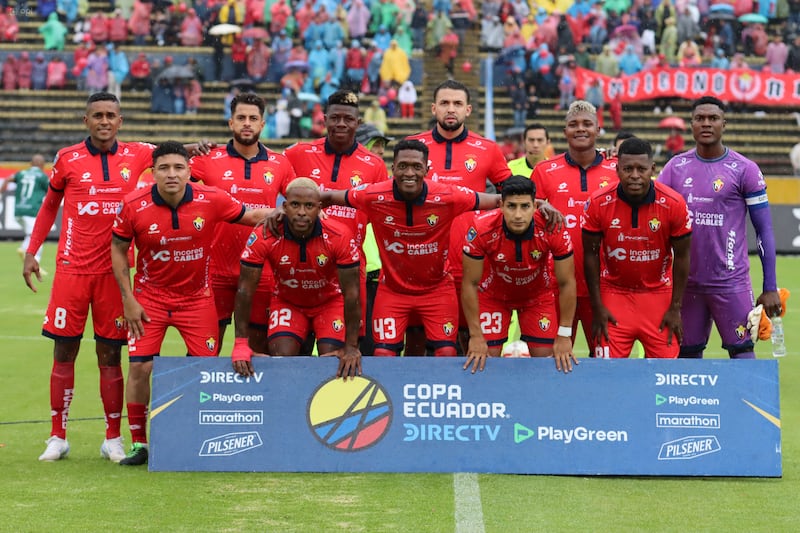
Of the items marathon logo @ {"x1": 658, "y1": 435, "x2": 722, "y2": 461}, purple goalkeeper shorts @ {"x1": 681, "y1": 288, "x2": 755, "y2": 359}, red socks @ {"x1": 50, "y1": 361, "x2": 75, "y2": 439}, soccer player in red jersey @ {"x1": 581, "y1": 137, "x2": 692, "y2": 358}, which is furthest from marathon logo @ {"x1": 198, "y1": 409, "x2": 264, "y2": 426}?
purple goalkeeper shorts @ {"x1": 681, "y1": 288, "x2": 755, "y2": 359}

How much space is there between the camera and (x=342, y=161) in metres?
9.52

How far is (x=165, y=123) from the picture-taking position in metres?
32.2

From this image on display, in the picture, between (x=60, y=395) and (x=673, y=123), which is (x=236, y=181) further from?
(x=673, y=123)

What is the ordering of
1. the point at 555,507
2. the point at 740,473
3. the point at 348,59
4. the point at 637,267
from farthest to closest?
1. the point at 348,59
2. the point at 637,267
3. the point at 740,473
4. the point at 555,507

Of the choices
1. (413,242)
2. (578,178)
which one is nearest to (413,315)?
(413,242)

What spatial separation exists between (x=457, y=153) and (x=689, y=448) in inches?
116

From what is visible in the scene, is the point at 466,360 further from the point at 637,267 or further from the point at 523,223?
the point at 637,267

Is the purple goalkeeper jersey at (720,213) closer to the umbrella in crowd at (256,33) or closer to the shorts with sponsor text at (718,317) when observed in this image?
the shorts with sponsor text at (718,317)

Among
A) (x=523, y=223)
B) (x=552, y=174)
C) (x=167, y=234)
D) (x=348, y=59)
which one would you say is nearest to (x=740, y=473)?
(x=523, y=223)

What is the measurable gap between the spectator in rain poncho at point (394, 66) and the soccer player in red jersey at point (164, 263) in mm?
23053

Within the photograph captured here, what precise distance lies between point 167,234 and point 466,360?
219 centimetres

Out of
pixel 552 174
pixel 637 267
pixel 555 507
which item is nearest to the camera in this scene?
pixel 555 507

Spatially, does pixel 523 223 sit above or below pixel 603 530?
above

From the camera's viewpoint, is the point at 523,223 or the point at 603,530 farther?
the point at 523,223
